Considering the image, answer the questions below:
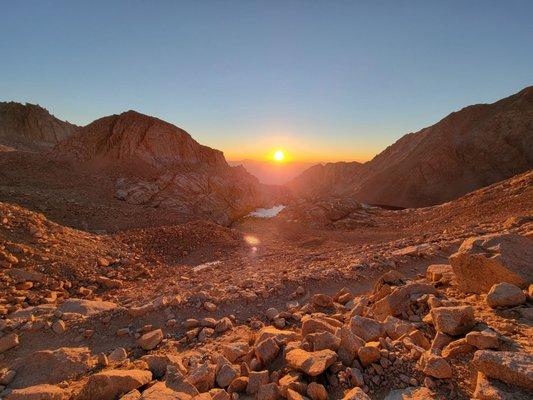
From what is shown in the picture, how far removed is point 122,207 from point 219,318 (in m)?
18.0

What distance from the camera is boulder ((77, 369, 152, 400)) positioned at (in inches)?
148

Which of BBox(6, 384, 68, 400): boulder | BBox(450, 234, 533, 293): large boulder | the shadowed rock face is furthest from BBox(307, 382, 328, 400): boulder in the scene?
the shadowed rock face

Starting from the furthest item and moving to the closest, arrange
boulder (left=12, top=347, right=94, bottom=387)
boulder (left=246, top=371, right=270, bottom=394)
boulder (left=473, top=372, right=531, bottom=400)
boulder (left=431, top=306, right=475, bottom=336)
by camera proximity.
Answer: boulder (left=12, top=347, right=94, bottom=387)
boulder (left=431, top=306, right=475, bottom=336)
boulder (left=246, top=371, right=270, bottom=394)
boulder (left=473, top=372, right=531, bottom=400)

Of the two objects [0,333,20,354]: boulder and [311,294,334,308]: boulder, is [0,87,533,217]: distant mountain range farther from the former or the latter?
[311,294,334,308]: boulder

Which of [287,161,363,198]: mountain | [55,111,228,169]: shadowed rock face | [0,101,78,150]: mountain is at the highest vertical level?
[0,101,78,150]: mountain

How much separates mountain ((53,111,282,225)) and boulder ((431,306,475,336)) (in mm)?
23720

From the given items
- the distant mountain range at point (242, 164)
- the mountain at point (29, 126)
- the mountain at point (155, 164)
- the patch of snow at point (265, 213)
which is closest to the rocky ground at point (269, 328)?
the mountain at point (155, 164)

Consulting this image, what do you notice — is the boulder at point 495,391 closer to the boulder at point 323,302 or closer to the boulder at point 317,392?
the boulder at point 317,392

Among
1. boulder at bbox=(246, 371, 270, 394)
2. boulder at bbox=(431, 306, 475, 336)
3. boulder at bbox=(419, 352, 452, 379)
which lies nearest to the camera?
boulder at bbox=(419, 352, 452, 379)

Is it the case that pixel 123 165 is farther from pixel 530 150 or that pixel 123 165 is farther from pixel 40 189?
pixel 530 150

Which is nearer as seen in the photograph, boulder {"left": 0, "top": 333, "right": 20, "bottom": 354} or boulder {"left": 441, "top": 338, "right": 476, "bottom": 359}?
boulder {"left": 441, "top": 338, "right": 476, "bottom": 359}

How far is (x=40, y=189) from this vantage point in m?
20.6

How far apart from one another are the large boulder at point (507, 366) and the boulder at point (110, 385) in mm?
3780

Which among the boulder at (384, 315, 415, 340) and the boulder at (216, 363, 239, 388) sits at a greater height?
the boulder at (384, 315, 415, 340)
